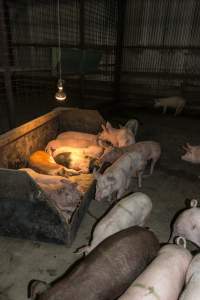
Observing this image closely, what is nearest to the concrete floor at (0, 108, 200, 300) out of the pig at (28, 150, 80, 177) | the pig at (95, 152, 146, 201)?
the pig at (95, 152, 146, 201)

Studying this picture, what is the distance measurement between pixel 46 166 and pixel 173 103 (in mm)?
6525

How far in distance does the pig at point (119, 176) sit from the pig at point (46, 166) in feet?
2.78

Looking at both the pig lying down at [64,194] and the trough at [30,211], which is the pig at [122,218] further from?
the pig lying down at [64,194]

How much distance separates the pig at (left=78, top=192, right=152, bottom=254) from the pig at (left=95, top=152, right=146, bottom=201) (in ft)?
2.16

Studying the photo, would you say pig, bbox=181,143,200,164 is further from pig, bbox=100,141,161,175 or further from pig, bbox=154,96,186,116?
pig, bbox=154,96,186,116

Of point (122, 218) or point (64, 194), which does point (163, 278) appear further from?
point (64, 194)

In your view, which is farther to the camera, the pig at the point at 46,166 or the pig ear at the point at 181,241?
the pig at the point at 46,166

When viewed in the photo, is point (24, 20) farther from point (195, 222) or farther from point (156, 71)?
point (195, 222)

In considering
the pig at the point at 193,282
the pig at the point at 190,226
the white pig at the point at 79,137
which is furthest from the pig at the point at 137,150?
the pig at the point at 193,282

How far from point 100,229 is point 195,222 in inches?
47.8

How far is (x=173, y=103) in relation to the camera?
1009cm

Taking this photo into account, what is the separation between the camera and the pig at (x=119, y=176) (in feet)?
14.5

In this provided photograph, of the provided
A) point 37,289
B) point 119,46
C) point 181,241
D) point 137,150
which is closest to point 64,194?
point 37,289

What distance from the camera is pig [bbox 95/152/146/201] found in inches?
174
